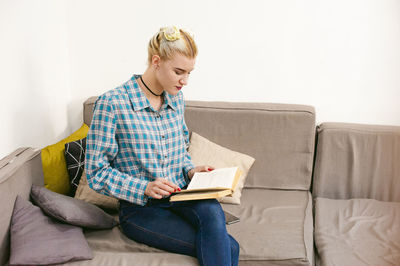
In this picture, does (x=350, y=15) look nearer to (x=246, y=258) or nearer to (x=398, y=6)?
(x=398, y=6)

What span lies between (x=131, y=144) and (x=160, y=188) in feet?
0.72

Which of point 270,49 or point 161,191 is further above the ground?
point 270,49

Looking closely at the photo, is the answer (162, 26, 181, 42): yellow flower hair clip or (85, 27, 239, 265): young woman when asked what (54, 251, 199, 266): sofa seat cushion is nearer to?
(85, 27, 239, 265): young woman

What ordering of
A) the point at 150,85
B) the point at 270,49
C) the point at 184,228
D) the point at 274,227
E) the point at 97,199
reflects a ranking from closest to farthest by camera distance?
the point at 184,228 → the point at 150,85 → the point at 274,227 → the point at 97,199 → the point at 270,49

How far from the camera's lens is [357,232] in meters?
1.75

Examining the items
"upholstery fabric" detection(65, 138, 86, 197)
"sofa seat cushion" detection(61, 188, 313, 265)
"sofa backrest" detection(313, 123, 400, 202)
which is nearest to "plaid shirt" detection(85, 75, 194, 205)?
"sofa seat cushion" detection(61, 188, 313, 265)

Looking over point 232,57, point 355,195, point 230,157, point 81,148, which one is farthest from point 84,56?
point 355,195

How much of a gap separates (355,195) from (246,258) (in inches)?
34.7

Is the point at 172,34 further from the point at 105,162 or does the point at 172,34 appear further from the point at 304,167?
the point at 304,167

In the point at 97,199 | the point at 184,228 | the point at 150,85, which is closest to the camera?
the point at 184,228

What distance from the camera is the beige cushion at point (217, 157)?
2086 millimetres

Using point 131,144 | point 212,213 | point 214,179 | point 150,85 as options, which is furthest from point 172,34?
point 212,213

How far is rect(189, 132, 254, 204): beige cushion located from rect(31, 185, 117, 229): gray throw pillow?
617mm

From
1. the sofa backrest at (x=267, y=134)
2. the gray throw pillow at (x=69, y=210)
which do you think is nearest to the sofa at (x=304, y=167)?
the sofa backrest at (x=267, y=134)
